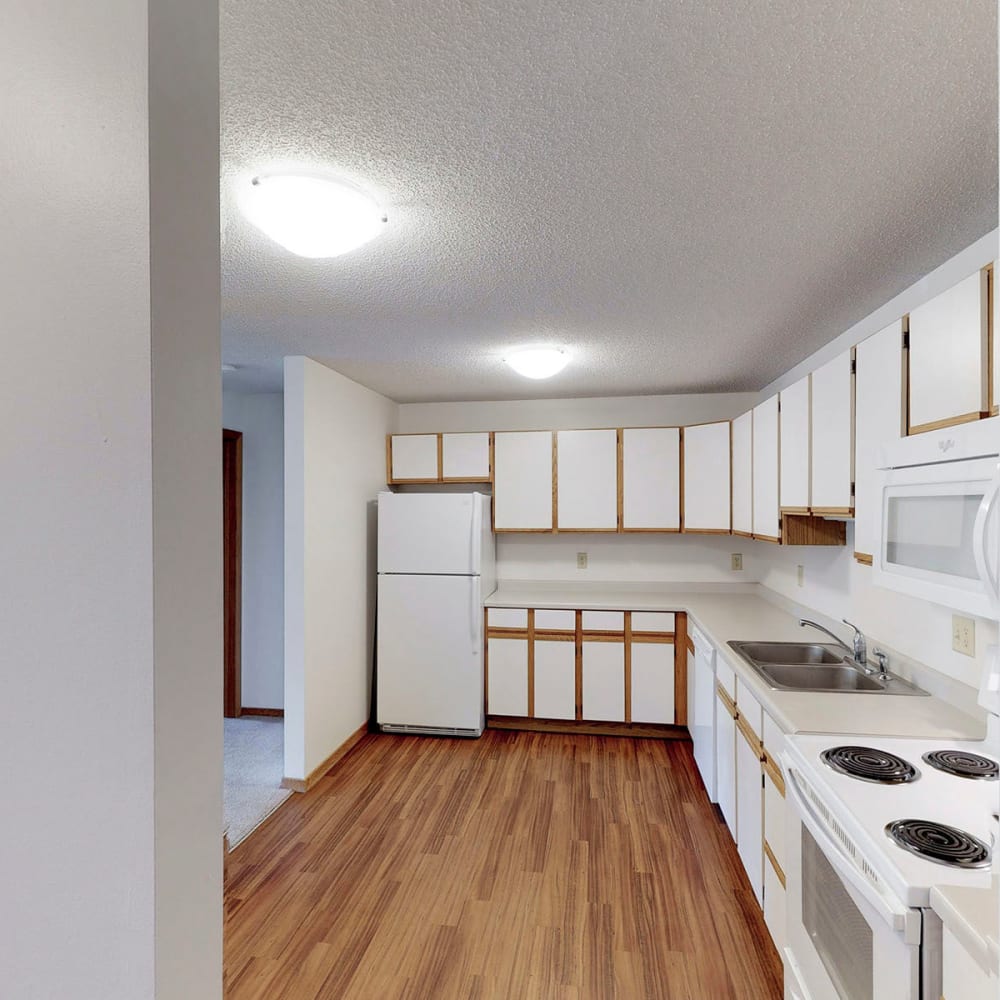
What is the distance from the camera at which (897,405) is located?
5.72ft

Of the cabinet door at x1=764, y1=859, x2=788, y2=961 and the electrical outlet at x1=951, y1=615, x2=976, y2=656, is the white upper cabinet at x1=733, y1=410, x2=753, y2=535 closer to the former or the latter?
the electrical outlet at x1=951, y1=615, x2=976, y2=656

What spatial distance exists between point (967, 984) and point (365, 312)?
2.59 m

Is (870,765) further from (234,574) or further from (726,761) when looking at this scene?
(234,574)

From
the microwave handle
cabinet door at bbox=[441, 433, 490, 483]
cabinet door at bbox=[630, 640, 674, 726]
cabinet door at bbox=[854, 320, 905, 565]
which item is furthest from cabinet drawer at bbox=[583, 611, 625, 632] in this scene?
the microwave handle

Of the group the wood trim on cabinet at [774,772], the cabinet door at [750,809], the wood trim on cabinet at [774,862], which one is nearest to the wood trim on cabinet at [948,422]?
the wood trim on cabinet at [774,772]

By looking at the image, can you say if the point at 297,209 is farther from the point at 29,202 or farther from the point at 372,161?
the point at 29,202

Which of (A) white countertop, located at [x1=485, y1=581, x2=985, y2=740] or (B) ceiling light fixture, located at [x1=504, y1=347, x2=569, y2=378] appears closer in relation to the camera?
(A) white countertop, located at [x1=485, y1=581, x2=985, y2=740]

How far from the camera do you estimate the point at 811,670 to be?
2.55m

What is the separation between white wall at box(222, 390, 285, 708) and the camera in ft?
14.3

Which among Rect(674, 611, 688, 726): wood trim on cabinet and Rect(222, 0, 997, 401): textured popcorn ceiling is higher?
Rect(222, 0, 997, 401): textured popcorn ceiling

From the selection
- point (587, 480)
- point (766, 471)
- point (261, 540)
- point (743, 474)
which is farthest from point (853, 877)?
point (261, 540)

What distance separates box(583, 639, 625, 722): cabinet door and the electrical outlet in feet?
Result: 6.91

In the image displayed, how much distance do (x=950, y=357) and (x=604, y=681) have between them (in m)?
2.88

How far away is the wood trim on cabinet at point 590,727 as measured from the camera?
388 cm
